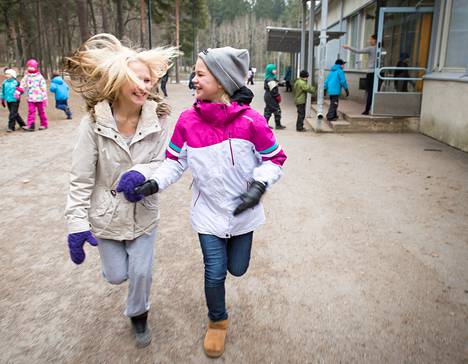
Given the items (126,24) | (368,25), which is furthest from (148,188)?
(126,24)

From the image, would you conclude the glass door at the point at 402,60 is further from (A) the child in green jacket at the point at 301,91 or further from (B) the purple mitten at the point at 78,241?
(B) the purple mitten at the point at 78,241

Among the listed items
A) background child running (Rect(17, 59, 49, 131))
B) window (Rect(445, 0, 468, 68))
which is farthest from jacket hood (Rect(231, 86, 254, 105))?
background child running (Rect(17, 59, 49, 131))

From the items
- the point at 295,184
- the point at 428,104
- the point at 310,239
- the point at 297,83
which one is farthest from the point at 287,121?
the point at 310,239

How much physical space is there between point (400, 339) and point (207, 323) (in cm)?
127

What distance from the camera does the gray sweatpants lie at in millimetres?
2598

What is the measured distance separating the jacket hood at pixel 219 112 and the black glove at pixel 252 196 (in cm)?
40

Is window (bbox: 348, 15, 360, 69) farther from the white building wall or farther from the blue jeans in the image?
the blue jeans

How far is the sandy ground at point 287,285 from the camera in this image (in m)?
2.74

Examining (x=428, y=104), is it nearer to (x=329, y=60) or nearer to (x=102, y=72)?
(x=102, y=72)

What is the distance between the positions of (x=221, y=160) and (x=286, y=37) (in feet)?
59.4

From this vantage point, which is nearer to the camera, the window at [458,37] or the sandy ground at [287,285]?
the sandy ground at [287,285]

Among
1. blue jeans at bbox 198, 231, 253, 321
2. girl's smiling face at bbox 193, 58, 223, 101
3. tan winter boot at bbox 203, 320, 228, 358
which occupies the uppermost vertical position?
girl's smiling face at bbox 193, 58, 223, 101

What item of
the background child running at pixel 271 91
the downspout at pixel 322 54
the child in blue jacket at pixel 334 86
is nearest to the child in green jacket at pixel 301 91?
the downspout at pixel 322 54

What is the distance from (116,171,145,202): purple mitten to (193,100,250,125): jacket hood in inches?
19.7
